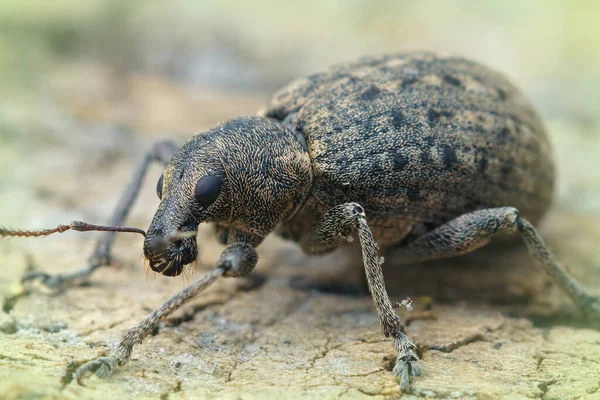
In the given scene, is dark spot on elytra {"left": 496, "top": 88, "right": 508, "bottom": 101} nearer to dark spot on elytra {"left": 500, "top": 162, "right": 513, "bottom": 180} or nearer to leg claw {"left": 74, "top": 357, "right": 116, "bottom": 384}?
dark spot on elytra {"left": 500, "top": 162, "right": 513, "bottom": 180}

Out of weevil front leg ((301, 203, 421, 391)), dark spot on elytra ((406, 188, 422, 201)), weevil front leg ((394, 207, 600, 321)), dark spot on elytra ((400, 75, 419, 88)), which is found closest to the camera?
weevil front leg ((301, 203, 421, 391))

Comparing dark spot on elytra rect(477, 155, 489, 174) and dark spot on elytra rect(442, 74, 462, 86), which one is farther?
dark spot on elytra rect(442, 74, 462, 86)

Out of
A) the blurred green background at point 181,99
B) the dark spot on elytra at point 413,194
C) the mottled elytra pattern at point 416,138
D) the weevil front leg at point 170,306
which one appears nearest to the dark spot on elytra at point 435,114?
the mottled elytra pattern at point 416,138

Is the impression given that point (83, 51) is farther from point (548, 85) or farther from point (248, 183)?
point (548, 85)

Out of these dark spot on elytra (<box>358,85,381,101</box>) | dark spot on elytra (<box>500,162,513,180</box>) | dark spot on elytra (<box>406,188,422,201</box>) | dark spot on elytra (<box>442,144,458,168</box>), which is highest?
dark spot on elytra (<box>358,85,381,101</box>)

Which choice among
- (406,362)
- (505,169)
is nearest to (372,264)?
(406,362)

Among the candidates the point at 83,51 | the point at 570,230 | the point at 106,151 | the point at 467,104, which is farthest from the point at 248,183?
the point at 83,51

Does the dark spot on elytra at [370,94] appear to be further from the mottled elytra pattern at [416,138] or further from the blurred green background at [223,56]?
the blurred green background at [223,56]

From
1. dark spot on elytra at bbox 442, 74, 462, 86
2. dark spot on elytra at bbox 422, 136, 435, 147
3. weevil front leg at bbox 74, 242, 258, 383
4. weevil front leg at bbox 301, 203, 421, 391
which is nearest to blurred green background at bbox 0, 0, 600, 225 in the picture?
dark spot on elytra at bbox 442, 74, 462, 86

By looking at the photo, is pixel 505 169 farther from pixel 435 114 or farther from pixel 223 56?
pixel 223 56
